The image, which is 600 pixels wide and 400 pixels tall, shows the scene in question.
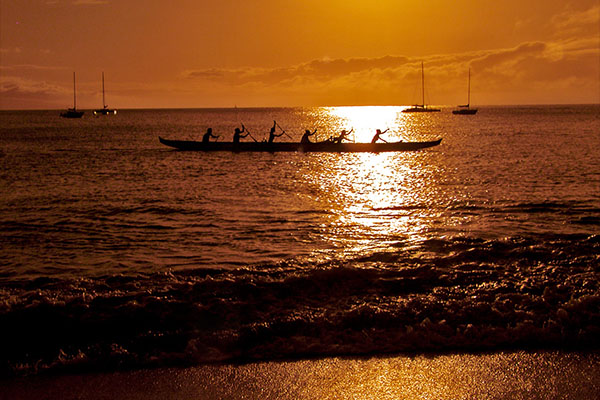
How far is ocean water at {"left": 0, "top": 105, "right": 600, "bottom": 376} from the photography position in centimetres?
531

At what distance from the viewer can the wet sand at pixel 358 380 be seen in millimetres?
4297

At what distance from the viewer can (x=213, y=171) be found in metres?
27.4

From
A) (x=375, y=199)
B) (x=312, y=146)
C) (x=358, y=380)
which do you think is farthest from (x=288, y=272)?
(x=312, y=146)

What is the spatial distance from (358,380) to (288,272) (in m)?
3.51

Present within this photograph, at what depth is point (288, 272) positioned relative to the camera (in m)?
7.89

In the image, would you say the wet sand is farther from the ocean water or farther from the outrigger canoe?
the outrigger canoe

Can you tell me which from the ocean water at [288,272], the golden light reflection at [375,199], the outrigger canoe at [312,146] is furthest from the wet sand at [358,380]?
the outrigger canoe at [312,146]

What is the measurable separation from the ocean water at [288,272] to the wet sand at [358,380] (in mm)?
237

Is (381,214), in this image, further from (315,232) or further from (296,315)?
(296,315)

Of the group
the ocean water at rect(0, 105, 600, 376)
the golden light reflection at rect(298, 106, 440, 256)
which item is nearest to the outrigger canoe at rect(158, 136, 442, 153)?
the golden light reflection at rect(298, 106, 440, 256)

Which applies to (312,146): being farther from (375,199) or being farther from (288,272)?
(288,272)

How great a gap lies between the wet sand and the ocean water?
0.24m

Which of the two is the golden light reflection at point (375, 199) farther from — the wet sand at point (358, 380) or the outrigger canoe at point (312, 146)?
the wet sand at point (358, 380)

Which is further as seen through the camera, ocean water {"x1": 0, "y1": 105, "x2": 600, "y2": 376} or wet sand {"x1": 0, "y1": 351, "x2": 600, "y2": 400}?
ocean water {"x1": 0, "y1": 105, "x2": 600, "y2": 376}
